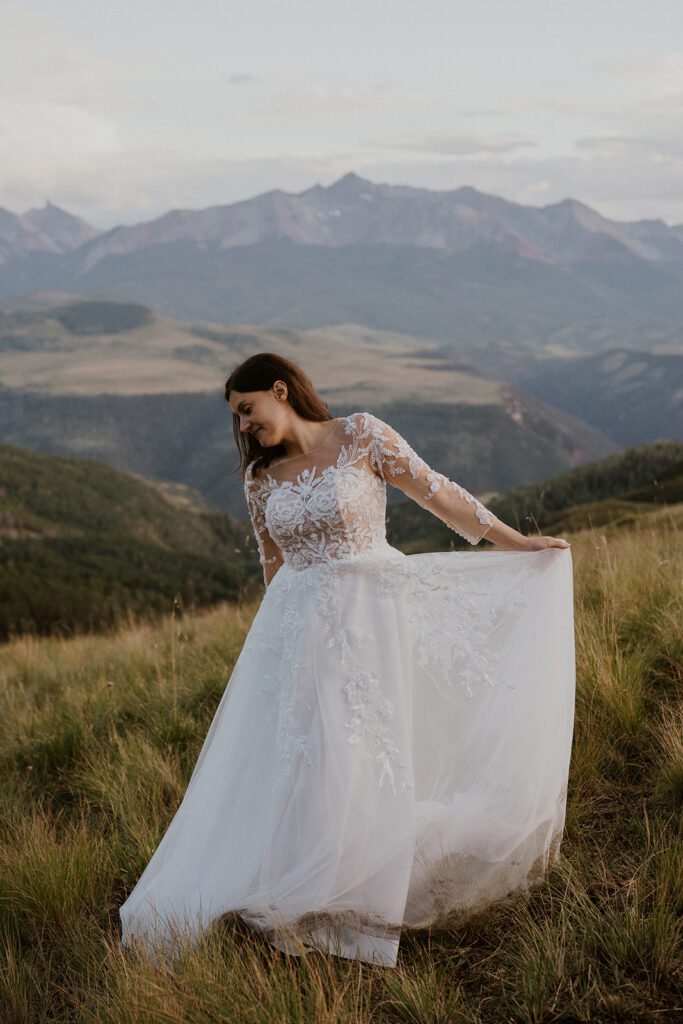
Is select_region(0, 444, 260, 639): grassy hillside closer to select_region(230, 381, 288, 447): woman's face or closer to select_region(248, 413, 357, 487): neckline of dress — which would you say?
select_region(248, 413, 357, 487): neckline of dress

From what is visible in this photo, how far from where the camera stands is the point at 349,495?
12.5ft

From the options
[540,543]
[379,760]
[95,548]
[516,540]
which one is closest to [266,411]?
[516,540]

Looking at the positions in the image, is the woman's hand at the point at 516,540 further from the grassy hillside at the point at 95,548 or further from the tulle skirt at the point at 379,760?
the grassy hillside at the point at 95,548

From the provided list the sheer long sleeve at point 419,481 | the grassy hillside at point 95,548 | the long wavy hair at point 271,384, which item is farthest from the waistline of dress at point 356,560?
the grassy hillside at point 95,548

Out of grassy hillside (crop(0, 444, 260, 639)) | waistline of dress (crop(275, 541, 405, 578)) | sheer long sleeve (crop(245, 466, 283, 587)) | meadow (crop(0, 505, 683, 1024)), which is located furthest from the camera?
grassy hillside (crop(0, 444, 260, 639))

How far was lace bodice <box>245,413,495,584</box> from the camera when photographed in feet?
12.5

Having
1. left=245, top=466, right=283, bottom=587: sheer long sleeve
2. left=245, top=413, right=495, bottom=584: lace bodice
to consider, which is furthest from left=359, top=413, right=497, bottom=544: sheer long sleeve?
left=245, top=466, right=283, bottom=587: sheer long sleeve

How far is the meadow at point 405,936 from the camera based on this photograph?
9.37 feet

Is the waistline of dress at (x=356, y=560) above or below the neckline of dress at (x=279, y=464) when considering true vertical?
below

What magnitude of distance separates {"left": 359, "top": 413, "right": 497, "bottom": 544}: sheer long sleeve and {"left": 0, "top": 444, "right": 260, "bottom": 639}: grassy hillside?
102 inches

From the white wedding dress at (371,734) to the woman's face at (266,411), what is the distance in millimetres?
174

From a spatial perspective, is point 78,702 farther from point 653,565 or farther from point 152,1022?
point 653,565

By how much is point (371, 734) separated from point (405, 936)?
795 millimetres

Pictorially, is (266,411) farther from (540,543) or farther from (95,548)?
(95,548)
